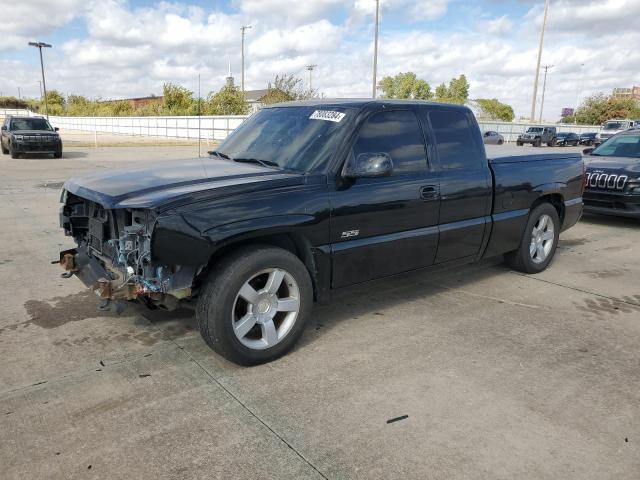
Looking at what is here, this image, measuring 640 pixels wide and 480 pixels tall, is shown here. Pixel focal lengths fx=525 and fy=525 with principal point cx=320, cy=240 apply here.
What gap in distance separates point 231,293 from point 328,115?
5.59 ft

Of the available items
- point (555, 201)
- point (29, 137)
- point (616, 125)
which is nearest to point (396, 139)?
point (555, 201)

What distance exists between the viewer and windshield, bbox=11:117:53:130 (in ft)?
69.9

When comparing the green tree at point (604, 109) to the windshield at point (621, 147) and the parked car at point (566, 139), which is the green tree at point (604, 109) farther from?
the windshield at point (621, 147)

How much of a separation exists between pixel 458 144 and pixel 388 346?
200cm

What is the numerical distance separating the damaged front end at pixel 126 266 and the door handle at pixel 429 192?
80.5 inches

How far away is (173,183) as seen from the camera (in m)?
3.57

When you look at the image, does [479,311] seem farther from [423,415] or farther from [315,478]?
[315,478]

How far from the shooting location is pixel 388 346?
400 cm

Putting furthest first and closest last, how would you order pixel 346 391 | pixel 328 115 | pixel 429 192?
1. pixel 429 192
2. pixel 328 115
3. pixel 346 391

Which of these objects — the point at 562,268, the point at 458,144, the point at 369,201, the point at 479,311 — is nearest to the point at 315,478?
the point at 369,201

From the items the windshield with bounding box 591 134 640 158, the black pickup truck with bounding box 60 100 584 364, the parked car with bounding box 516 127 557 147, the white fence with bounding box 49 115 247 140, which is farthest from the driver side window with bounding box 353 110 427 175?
the parked car with bounding box 516 127 557 147

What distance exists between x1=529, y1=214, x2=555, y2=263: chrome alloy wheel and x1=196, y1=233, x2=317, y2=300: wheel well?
3.17 metres

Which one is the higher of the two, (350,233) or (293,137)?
(293,137)

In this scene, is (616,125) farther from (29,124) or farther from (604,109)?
(29,124)
